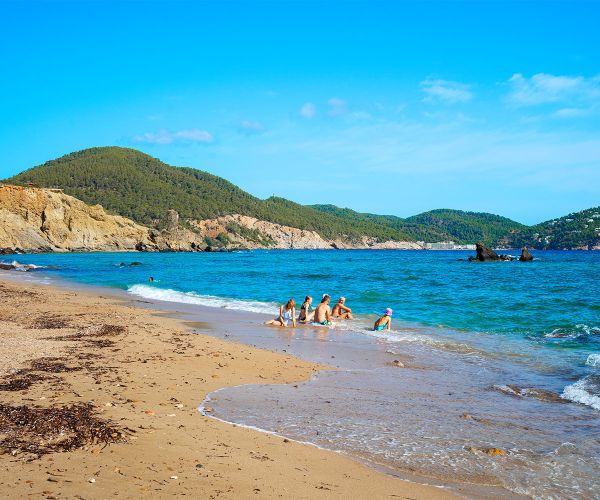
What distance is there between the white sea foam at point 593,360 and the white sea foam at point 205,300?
13310mm

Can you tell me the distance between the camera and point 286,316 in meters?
19.0

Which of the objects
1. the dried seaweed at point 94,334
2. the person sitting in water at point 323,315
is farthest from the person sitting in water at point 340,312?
the dried seaweed at point 94,334

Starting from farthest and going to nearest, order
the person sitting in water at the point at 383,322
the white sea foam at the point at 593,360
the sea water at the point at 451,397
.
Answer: the person sitting in water at the point at 383,322, the white sea foam at the point at 593,360, the sea water at the point at 451,397

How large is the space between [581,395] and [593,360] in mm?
4088

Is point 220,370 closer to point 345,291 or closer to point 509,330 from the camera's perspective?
point 509,330

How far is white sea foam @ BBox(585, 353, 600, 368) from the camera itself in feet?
39.3

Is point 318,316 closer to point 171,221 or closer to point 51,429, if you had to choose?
point 51,429

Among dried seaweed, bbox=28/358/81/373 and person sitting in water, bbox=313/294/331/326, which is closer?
dried seaweed, bbox=28/358/81/373

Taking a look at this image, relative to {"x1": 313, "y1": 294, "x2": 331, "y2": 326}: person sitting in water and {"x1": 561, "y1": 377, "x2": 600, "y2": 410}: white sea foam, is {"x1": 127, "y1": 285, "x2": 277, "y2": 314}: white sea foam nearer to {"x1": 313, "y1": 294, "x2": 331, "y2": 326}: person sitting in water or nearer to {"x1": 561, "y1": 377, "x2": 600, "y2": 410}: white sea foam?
{"x1": 313, "y1": 294, "x2": 331, "y2": 326}: person sitting in water

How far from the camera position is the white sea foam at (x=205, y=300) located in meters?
23.8

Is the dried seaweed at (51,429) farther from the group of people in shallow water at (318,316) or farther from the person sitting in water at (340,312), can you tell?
the person sitting in water at (340,312)

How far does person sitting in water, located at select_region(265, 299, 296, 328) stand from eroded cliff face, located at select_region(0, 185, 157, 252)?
8842cm

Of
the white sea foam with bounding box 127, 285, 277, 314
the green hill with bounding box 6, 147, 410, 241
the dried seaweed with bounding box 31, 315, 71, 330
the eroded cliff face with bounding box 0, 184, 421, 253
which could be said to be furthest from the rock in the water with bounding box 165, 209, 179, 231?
the dried seaweed with bounding box 31, 315, 71, 330

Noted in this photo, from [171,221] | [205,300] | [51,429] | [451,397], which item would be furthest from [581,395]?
[171,221]
